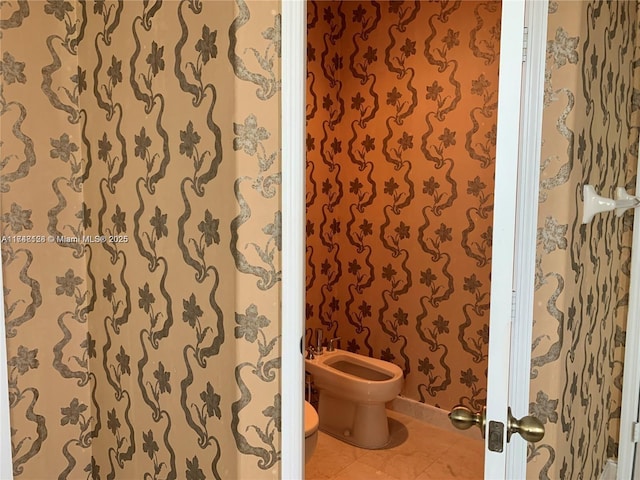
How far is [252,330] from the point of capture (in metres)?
1.33

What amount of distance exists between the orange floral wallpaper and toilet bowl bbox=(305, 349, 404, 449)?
0.28 meters

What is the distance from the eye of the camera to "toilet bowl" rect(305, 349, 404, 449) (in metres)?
2.84

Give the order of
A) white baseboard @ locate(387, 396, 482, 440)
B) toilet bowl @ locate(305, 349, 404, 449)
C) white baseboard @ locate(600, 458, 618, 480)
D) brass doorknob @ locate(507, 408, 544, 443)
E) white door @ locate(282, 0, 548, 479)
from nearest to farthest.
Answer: brass doorknob @ locate(507, 408, 544, 443), white door @ locate(282, 0, 548, 479), white baseboard @ locate(600, 458, 618, 480), toilet bowl @ locate(305, 349, 404, 449), white baseboard @ locate(387, 396, 482, 440)

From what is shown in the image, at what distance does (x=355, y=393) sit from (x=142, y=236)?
168cm

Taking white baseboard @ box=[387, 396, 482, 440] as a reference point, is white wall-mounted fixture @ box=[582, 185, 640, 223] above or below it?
above

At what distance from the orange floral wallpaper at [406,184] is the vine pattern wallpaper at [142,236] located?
1.70 metres

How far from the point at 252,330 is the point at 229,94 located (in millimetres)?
A: 600

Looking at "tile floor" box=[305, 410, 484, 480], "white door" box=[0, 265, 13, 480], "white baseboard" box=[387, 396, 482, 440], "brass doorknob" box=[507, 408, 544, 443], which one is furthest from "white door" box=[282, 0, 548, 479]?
"white baseboard" box=[387, 396, 482, 440]

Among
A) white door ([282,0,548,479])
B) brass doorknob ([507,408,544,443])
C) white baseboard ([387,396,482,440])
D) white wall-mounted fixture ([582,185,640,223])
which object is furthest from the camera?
white baseboard ([387,396,482,440])

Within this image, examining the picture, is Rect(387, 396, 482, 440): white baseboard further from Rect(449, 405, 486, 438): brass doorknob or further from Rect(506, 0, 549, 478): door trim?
Rect(449, 405, 486, 438): brass doorknob

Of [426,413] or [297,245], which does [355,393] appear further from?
[297,245]

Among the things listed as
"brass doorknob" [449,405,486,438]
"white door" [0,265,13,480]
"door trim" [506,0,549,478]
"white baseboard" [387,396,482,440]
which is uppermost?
"door trim" [506,0,549,478]

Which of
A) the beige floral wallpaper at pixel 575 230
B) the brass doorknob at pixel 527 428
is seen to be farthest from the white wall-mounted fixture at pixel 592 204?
the brass doorknob at pixel 527 428

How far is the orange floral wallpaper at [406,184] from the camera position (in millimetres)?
2863
